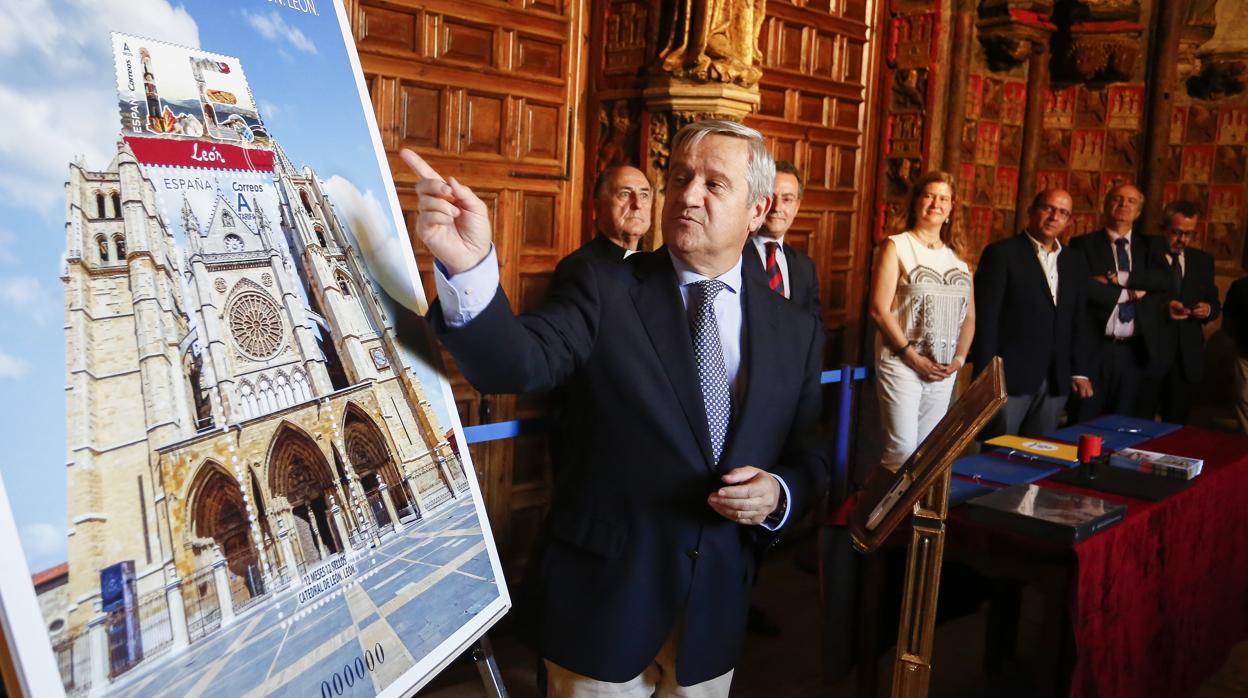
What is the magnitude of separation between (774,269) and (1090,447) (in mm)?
1447

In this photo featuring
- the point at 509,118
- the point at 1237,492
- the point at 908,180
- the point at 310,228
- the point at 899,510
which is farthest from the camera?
the point at 908,180

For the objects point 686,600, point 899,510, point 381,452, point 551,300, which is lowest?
point 686,600

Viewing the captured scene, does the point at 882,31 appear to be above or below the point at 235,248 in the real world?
above

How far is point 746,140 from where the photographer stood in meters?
1.89

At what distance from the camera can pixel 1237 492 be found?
3461mm

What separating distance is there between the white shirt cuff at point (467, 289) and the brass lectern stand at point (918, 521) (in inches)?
34.4

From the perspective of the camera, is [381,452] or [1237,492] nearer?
[381,452]

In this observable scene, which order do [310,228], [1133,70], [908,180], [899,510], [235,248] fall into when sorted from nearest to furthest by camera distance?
1. [235,248]
2. [310,228]
3. [899,510]
4. [908,180]
5. [1133,70]

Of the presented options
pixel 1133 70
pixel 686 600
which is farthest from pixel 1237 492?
pixel 1133 70

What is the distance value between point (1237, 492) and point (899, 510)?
233cm

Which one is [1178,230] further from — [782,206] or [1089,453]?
[1089,453]

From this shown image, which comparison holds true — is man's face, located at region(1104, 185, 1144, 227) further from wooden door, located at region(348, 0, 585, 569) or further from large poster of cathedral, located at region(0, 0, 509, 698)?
large poster of cathedral, located at region(0, 0, 509, 698)

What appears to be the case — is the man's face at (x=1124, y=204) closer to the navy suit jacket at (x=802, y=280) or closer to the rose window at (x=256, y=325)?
the navy suit jacket at (x=802, y=280)

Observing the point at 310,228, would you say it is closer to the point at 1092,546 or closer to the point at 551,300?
the point at 551,300
